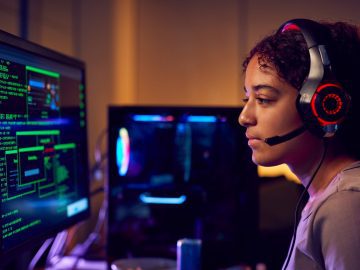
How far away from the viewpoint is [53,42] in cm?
163

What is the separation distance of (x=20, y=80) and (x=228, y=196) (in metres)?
0.69

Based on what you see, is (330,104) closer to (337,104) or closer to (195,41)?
(337,104)

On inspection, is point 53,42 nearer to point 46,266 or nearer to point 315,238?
point 46,266

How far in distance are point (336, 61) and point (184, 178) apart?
642 millimetres

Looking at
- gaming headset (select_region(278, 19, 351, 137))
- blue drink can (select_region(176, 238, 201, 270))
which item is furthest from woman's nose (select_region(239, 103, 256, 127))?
blue drink can (select_region(176, 238, 201, 270))

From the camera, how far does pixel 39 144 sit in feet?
3.33

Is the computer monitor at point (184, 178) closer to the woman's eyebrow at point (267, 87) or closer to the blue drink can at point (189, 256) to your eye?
the blue drink can at point (189, 256)

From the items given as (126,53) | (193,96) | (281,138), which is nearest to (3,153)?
(281,138)

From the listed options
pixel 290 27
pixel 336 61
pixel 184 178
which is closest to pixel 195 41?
pixel 184 178

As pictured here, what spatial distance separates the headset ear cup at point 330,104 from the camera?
0.79m

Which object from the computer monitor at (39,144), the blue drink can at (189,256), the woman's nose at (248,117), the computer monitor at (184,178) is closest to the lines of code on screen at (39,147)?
the computer monitor at (39,144)

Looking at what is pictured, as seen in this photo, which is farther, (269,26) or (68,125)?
(269,26)

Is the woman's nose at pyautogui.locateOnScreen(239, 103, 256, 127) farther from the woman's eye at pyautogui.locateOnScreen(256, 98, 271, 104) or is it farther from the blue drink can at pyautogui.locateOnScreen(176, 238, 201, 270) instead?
the blue drink can at pyautogui.locateOnScreen(176, 238, 201, 270)

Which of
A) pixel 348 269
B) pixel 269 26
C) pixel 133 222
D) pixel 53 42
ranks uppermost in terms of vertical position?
pixel 269 26
